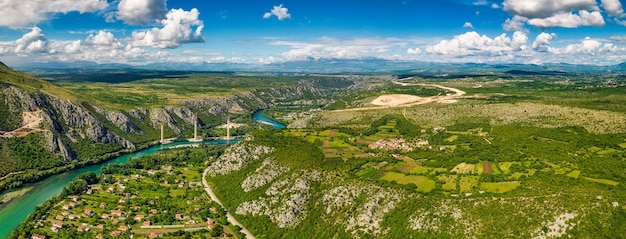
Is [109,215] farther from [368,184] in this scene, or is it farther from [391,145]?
[391,145]

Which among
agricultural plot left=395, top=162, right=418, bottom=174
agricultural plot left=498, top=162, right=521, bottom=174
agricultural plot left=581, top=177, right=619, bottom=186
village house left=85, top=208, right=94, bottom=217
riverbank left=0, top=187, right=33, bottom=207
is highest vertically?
agricultural plot left=581, top=177, right=619, bottom=186

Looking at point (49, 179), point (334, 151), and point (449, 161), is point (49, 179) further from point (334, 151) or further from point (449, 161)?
point (449, 161)

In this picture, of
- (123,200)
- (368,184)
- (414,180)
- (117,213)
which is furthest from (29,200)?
(414,180)

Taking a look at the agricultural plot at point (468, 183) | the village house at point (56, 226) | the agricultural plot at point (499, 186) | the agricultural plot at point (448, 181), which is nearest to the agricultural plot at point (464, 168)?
the agricultural plot at point (468, 183)

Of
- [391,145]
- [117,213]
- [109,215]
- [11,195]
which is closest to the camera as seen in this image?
[109,215]

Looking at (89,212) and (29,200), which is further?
(29,200)

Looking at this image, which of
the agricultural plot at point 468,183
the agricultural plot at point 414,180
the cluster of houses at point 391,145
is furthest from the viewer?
the cluster of houses at point 391,145

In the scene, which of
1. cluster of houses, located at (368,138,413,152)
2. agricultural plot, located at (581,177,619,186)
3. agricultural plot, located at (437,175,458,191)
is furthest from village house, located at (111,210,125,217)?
agricultural plot, located at (581,177,619,186)

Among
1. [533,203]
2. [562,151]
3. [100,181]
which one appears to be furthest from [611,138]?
[100,181]

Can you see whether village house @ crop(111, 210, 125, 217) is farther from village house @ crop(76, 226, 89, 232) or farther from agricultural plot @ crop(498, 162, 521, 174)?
agricultural plot @ crop(498, 162, 521, 174)

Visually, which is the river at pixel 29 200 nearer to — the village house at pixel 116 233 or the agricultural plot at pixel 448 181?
the village house at pixel 116 233

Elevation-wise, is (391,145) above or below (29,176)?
above

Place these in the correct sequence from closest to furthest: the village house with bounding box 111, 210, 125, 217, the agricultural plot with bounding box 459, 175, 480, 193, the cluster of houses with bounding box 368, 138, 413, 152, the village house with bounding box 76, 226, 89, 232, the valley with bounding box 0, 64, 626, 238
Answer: the valley with bounding box 0, 64, 626, 238, the agricultural plot with bounding box 459, 175, 480, 193, the village house with bounding box 76, 226, 89, 232, the village house with bounding box 111, 210, 125, 217, the cluster of houses with bounding box 368, 138, 413, 152
